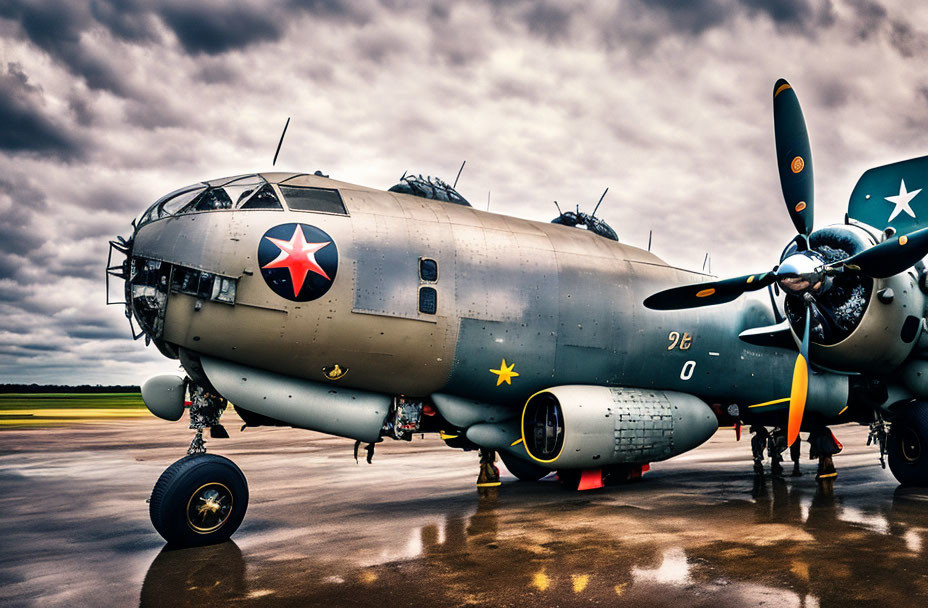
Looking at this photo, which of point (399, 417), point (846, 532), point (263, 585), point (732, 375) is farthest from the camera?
point (732, 375)

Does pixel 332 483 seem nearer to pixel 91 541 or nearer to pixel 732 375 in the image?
pixel 91 541

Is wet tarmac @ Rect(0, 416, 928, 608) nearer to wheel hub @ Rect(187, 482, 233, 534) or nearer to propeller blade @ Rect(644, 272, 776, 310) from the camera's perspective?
wheel hub @ Rect(187, 482, 233, 534)

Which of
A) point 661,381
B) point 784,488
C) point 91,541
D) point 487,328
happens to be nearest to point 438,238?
point 487,328

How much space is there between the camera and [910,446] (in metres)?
13.8

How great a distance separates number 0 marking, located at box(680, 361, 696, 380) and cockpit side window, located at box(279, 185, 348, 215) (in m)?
8.08

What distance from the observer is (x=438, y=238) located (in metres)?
11.7

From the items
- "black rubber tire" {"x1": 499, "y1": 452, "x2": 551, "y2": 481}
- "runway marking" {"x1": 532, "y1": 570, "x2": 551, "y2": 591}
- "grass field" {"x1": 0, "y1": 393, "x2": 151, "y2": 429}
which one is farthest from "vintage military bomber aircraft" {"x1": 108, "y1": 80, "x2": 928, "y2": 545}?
"grass field" {"x1": 0, "y1": 393, "x2": 151, "y2": 429}

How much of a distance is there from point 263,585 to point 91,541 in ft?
14.5

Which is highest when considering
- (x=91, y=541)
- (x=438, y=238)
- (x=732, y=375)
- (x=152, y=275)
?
(x=438, y=238)

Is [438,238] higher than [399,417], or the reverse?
[438,238]

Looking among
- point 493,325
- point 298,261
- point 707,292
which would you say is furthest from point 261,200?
point 707,292

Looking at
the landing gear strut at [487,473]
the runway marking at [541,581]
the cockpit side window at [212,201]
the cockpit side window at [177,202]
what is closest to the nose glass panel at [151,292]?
the cockpit side window at [177,202]

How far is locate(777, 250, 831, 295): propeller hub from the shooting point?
1116 centimetres

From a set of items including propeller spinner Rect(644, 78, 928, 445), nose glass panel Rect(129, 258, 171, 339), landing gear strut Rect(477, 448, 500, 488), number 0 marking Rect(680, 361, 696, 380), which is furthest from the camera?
landing gear strut Rect(477, 448, 500, 488)
